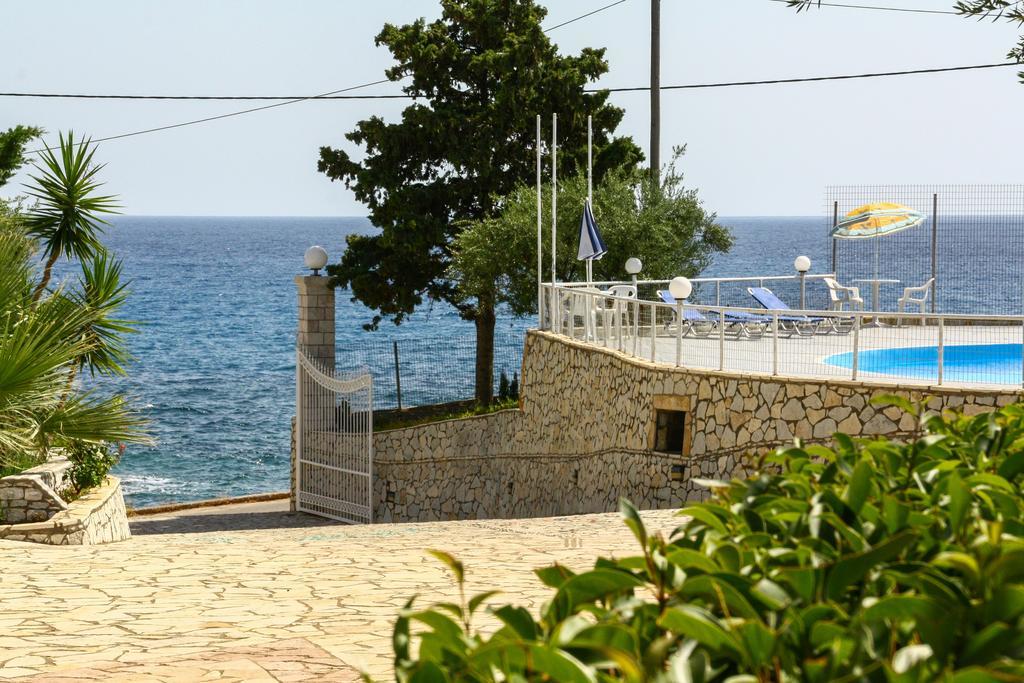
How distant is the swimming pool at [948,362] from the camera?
1341 cm

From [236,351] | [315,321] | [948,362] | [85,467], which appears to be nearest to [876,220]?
[948,362]

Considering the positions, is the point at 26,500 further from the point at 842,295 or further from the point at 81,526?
the point at 842,295

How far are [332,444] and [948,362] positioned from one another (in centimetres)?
989

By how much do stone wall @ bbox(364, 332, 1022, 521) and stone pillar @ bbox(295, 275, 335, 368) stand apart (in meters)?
2.00

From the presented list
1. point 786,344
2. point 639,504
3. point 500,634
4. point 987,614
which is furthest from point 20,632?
point 786,344

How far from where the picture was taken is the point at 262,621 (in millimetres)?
7250

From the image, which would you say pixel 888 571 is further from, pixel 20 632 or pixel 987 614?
pixel 20 632

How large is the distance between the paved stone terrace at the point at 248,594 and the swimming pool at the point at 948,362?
410 cm

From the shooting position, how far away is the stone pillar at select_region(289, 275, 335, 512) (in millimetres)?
20750

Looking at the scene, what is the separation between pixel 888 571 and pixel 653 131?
82.9 ft

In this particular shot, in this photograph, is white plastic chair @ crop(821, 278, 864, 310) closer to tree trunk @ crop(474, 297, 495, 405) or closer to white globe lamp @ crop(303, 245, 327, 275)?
tree trunk @ crop(474, 297, 495, 405)

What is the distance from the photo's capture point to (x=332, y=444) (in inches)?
781

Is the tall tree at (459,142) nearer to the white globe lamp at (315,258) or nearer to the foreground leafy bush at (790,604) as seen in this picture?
the white globe lamp at (315,258)

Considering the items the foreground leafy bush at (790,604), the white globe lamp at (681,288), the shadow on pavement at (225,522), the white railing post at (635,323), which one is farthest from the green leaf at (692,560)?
the shadow on pavement at (225,522)
